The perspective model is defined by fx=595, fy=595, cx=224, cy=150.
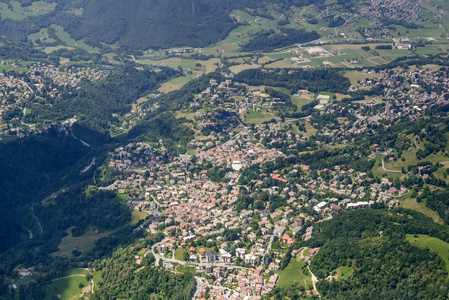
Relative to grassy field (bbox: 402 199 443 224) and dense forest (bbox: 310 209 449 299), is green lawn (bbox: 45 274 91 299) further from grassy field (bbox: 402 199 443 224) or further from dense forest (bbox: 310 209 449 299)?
grassy field (bbox: 402 199 443 224)

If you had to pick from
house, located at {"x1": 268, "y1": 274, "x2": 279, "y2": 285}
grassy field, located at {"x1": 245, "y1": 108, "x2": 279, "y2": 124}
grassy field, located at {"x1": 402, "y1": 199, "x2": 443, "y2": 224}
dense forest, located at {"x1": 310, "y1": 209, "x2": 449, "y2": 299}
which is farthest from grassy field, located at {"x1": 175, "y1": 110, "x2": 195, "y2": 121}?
house, located at {"x1": 268, "y1": 274, "x2": 279, "y2": 285}

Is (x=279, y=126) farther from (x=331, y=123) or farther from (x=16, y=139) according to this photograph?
(x=16, y=139)

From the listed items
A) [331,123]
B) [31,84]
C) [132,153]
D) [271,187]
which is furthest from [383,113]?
[31,84]

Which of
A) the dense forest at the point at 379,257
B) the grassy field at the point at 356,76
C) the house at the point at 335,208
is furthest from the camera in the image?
the grassy field at the point at 356,76

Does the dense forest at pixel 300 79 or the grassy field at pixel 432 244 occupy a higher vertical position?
the grassy field at pixel 432 244

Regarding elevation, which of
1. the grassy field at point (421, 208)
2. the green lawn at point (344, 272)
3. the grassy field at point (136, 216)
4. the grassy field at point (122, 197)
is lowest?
the grassy field at point (122, 197)

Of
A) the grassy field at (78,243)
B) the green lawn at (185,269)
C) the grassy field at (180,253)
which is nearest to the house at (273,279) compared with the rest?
the green lawn at (185,269)

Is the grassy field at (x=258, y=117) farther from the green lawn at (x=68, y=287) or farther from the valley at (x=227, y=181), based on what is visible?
the green lawn at (x=68, y=287)
